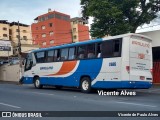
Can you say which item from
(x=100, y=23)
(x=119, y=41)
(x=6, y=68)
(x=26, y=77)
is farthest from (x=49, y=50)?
(x=6, y=68)

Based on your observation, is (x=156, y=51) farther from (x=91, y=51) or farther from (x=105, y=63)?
(x=105, y=63)

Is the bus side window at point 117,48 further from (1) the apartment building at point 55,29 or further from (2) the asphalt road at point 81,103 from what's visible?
(1) the apartment building at point 55,29

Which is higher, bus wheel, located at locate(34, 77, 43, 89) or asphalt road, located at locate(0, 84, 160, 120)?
bus wheel, located at locate(34, 77, 43, 89)

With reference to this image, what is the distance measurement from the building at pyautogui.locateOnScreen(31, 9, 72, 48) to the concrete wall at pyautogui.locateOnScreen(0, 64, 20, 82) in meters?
38.0

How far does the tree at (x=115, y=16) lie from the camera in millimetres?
25188

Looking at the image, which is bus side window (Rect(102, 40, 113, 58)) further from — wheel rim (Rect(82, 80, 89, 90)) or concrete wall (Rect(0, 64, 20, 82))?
concrete wall (Rect(0, 64, 20, 82))

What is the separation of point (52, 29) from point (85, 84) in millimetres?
69922

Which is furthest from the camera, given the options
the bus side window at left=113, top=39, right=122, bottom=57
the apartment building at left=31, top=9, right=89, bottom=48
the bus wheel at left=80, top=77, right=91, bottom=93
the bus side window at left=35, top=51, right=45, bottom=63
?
the apartment building at left=31, top=9, right=89, bottom=48

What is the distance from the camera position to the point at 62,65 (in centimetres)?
2119

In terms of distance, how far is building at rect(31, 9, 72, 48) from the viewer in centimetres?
8725

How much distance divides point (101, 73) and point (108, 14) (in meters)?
8.46

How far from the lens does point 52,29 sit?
288 ft

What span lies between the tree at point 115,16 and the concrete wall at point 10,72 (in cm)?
2021

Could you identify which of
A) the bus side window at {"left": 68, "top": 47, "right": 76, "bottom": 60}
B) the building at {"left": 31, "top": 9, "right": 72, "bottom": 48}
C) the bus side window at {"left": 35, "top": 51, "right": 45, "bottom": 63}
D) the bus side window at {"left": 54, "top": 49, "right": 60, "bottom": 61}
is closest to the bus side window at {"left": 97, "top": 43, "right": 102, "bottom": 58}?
the bus side window at {"left": 68, "top": 47, "right": 76, "bottom": 60}
